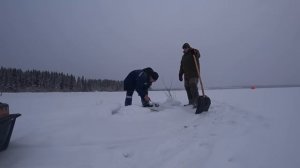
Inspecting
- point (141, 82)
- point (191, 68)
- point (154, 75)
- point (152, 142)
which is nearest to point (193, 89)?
point (191, 68)

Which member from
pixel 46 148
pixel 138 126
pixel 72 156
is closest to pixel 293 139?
pixel 138 126

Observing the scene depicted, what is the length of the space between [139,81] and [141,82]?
6cm

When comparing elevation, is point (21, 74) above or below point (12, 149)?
above

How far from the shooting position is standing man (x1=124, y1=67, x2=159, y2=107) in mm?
6887

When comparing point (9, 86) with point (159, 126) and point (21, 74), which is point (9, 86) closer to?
point (21, 74)

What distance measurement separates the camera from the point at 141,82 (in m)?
6.92

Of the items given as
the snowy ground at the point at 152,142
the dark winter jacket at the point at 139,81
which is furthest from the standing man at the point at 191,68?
the snowy ground at the point at 152,142

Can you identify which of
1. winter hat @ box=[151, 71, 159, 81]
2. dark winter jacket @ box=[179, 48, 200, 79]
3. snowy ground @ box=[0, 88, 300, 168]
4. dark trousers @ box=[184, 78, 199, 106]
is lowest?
snowy ground @ box=[0, 88, 300, 168]

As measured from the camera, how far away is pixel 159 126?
4547 millimetres

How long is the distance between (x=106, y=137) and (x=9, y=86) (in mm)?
33359

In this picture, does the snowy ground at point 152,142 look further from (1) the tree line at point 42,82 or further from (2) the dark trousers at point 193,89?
(1) the tree line at point 42,82

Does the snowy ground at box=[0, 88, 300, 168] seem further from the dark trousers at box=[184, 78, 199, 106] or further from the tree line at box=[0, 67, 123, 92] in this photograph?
the tree line at box=[0, 67, 123, 92]

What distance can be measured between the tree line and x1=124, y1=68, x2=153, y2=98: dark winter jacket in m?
27.2

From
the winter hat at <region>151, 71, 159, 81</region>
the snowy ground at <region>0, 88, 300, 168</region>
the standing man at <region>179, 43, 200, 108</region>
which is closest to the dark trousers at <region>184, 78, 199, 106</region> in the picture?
the standing man at <region>179, 43, 200, 108</region>
